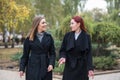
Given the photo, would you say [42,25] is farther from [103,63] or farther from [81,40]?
[103,63]

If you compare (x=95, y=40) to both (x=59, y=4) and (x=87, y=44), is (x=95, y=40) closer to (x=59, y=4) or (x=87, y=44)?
(x=87, y=44)

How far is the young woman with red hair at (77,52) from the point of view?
295 inches

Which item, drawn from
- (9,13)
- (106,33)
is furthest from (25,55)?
(9,13)

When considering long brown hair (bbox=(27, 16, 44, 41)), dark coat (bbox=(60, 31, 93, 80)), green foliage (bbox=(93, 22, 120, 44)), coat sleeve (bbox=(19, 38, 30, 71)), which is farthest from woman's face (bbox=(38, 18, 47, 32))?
green foliage (bbox=(93, 22, 120, 44))

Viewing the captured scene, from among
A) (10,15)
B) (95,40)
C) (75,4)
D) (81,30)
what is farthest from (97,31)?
(75,4)

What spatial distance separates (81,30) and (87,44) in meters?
0.30

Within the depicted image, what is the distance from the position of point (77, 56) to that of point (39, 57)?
0.75 meters

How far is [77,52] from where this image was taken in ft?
24.7

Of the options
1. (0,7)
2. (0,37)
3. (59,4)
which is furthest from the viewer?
(0,37)

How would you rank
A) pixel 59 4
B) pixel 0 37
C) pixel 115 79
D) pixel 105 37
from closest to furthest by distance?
1. pixel 115 79
2. pixel 105 37
3. pixel 59 4
4. pixel 0 37

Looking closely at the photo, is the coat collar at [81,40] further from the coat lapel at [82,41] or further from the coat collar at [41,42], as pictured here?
the coat collar at [41,42]

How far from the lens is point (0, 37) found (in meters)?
53.8

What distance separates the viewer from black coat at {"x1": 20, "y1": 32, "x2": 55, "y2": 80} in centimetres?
740

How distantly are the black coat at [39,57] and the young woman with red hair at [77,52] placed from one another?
275mm
